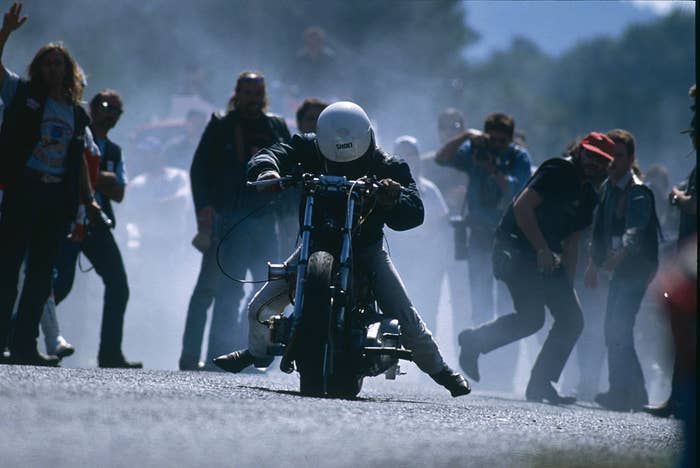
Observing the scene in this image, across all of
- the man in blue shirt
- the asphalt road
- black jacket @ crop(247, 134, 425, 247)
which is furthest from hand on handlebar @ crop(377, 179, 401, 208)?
the man in blue shirt

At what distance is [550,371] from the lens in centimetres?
1127

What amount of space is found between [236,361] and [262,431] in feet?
9.36

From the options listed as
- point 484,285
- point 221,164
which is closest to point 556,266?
point 484,285

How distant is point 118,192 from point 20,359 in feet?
6.66

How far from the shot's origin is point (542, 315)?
11.3 meters

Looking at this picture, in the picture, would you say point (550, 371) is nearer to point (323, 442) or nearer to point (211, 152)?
point (211, 152)

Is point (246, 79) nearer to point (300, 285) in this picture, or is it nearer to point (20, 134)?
point (20, 134)

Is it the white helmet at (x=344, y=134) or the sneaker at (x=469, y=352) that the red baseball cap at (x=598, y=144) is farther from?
the white helmet at (x=344, y=134)

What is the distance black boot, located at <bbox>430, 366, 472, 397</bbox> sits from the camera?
8.59 metres

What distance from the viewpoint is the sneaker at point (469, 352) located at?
11.4m

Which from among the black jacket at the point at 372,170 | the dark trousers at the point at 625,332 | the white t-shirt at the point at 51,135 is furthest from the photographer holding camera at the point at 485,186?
the black jacket at the point at 372,170

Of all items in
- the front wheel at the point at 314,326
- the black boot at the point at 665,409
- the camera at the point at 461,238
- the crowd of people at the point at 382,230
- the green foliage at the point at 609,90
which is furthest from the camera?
the green foliage at the point at 609,90

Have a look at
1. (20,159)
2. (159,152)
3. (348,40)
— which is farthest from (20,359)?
(348,40)

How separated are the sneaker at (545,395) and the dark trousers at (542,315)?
0.04 meters
